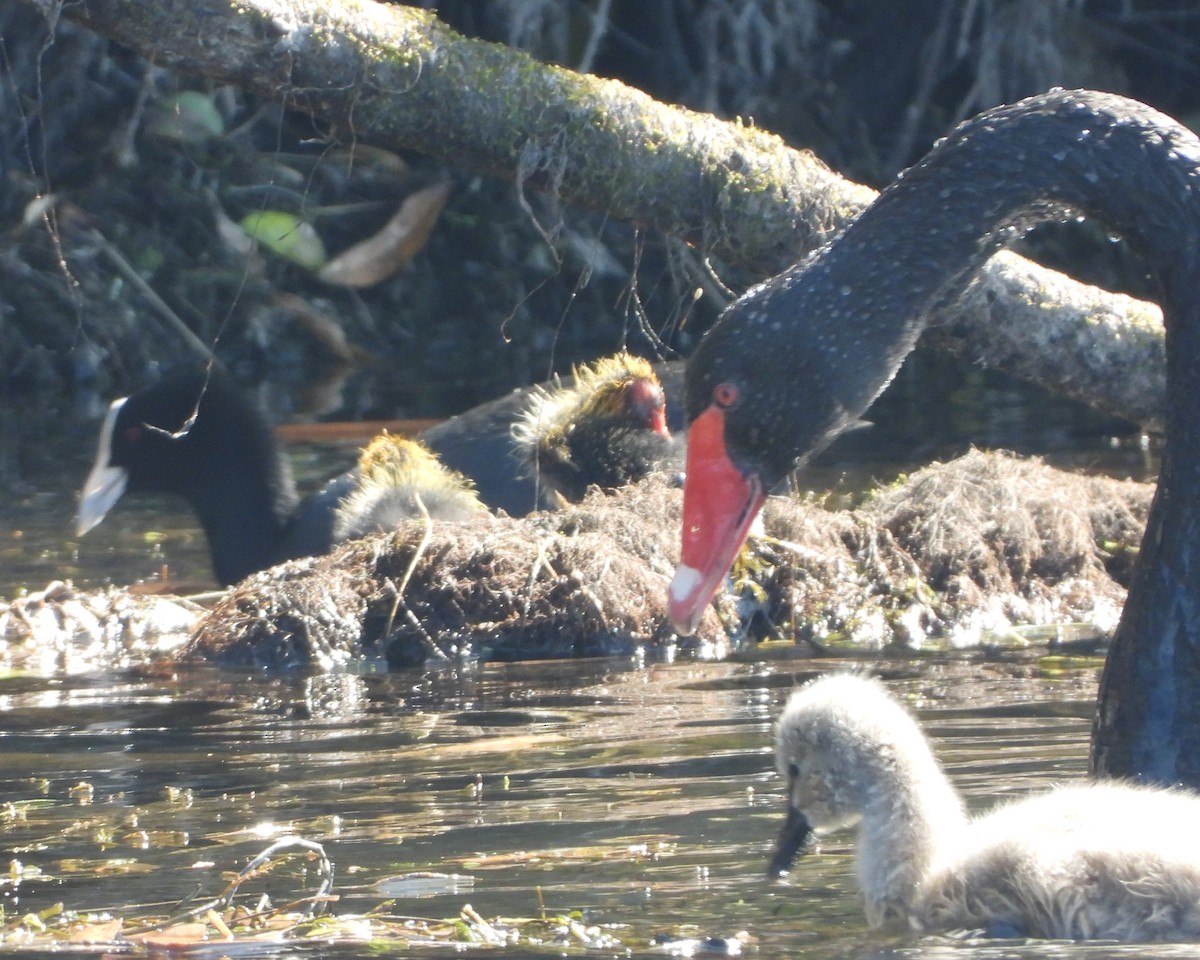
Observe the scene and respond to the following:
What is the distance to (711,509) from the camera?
450 centimetres

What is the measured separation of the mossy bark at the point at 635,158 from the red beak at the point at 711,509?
5.93 ft

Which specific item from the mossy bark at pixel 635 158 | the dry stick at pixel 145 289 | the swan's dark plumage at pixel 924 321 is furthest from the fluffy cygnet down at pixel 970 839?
the dry stick at pixel 145 289

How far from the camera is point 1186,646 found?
4309 mm

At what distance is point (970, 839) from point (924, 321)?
1.24 m

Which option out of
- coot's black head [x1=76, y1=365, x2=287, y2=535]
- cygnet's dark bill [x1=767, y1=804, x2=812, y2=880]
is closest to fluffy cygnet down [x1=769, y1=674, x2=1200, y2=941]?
cygnet's dark bill [x1=767, y1=804, x2=812, y2=880]

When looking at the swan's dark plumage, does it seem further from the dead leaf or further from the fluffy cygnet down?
the dead leaf

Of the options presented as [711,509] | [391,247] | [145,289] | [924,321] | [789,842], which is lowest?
[789,842]

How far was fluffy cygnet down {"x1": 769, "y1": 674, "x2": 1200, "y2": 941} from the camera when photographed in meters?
A: 3.48

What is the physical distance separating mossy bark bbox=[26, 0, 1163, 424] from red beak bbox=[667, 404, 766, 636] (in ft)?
5.93

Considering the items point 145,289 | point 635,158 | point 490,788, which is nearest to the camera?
point 490,788

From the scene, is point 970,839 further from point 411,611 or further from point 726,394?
point 411,611

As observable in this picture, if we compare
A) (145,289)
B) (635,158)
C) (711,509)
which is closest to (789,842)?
(711,509)

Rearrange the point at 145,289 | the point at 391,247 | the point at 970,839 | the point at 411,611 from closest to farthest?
the point at 970,839 → the point at 411,611 → the point at 145,289 → the point at 391,247

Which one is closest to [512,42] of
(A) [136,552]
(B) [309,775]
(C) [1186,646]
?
(A) [136,552]
